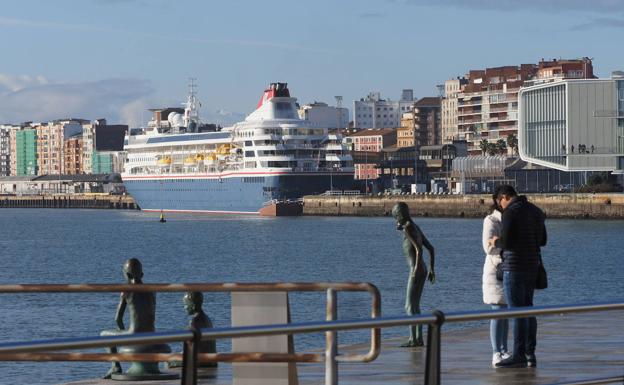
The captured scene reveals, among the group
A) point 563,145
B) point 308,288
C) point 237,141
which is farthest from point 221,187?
point 308,288

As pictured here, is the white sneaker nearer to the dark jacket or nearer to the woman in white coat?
the woman in white coat

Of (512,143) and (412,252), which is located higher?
(512,143)

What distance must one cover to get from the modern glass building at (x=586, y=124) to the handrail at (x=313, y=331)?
84496mm

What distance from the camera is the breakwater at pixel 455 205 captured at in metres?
87.0

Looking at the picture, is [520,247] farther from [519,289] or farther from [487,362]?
[487,362]

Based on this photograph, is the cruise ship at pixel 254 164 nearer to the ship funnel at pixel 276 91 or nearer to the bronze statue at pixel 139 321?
the ship funnel at pixel 276 91

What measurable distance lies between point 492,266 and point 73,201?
546ft

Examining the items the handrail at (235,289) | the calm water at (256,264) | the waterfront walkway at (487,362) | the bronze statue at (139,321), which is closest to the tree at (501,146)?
the calm water at (256,264)

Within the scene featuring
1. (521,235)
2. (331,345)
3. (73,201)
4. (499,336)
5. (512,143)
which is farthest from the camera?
(73,201)

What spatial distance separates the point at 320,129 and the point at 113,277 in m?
64.4

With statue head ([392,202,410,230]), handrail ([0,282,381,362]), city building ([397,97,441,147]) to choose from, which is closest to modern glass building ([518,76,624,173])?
statue head ([392,202,410,230])

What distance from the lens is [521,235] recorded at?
10750 millimetres

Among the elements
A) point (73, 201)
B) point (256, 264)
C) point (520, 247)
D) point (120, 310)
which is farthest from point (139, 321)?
point (73, 201)

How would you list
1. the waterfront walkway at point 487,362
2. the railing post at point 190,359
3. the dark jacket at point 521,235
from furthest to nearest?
1. the dark jacket at point 521,235
2. the waterfront walkway at point 487,362
3. the railing post at point 190,359
